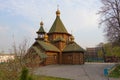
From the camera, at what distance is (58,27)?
Result: 48.7 m


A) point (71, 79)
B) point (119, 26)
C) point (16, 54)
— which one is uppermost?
point (119, 26)

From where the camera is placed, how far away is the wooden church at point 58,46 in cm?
4143

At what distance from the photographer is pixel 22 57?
13.9 m

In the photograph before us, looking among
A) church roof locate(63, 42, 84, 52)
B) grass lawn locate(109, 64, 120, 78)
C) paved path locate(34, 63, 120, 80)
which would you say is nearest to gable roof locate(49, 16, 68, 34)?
church roof locate(63, 42, 84, 52)

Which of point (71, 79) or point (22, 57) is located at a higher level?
point (22, 57)

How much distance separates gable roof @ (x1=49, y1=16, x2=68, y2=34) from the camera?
47.8 meters

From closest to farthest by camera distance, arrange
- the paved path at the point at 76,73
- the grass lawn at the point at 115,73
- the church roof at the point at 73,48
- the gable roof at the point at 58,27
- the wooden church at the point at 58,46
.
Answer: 1. the paved path at the point at 76,73
2. the grass lawn at the point at 115,73
3. the wooden church at the point at 58,46
4. the church roof at the point at 73,48
5. the gable roof at the point at 58,27

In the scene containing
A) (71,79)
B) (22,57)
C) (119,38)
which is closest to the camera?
(22,57)

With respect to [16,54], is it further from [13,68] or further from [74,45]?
[74,45]

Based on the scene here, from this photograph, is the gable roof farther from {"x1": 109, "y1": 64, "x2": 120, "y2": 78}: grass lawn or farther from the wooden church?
{"x1": 109, "y1": 64, "x2": 120, "y2": 78}: grass lawn

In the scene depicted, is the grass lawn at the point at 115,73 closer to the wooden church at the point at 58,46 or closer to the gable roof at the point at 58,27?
the wooden church at the point at 58,46

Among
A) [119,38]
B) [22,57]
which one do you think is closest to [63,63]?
[119,38]

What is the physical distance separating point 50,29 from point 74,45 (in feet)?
24.9

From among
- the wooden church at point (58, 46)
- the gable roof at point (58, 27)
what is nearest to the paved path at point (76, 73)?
the wooden church at point (58, 46)
